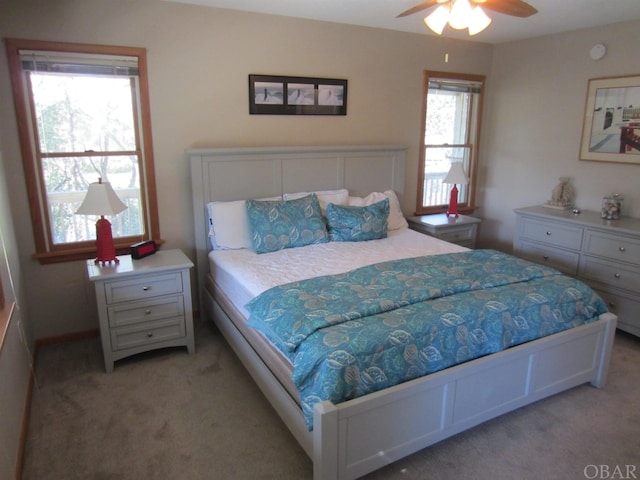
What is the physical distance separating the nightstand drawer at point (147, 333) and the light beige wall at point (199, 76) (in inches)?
22.7

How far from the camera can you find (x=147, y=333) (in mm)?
2957

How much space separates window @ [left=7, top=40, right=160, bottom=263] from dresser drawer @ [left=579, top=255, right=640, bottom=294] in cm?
339

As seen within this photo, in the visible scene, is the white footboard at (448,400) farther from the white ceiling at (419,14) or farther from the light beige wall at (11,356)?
the white ceiling at (419,14)

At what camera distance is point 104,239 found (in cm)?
291

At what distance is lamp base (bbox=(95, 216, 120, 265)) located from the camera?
9.53 ft

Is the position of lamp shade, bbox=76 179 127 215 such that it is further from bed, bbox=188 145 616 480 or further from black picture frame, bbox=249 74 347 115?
black picture frame, bbox=249 74 347 115

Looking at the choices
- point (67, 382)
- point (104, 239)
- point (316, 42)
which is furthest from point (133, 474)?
point (316, 42)

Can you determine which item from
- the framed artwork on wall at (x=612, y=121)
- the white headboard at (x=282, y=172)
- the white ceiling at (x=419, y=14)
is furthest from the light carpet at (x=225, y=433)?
the white ceiling at (x=419, y=14)

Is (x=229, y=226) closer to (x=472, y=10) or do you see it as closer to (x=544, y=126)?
(x=472, y=10)

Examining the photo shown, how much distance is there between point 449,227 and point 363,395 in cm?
263

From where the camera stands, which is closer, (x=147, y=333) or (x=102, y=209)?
(x=102, y=209)

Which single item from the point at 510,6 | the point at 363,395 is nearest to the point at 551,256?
the point at 510,6

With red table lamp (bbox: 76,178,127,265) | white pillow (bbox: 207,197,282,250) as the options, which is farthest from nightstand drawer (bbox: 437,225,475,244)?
red table lamp (bbox: 76,178,127,265)

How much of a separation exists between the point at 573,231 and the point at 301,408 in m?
2.79
